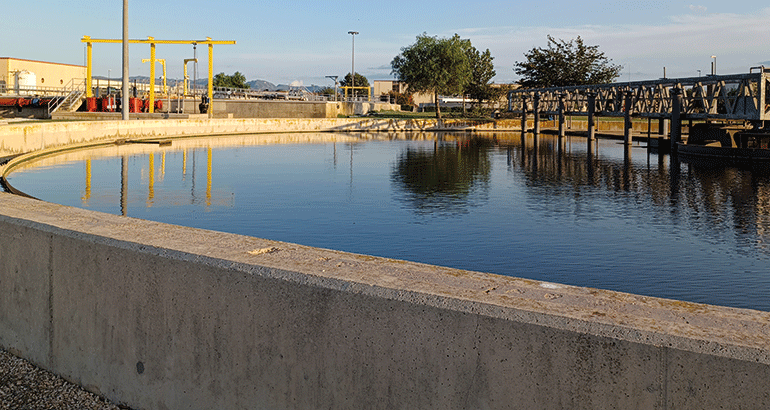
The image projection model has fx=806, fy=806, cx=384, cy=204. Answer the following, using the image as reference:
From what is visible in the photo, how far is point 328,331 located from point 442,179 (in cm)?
2335

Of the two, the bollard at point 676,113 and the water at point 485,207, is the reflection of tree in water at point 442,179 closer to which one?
the water at point 485,207

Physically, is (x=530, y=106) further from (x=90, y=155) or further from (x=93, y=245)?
(x=93, y=245)

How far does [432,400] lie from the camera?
3648 millimetres

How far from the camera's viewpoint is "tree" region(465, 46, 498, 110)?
99750 mm

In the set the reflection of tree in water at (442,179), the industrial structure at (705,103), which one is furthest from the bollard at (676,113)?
the reflection of tree in water at (442,179)

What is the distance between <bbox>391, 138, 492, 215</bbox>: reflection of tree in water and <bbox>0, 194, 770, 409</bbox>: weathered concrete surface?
44.9ft

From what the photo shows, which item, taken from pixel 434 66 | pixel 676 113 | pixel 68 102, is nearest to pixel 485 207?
pixel 676 113

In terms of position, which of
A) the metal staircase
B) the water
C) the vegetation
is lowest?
the water

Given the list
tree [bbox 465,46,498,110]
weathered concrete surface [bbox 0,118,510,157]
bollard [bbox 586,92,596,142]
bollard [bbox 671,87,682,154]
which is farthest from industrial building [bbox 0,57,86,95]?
bollard [bbox 671,87,682,154]

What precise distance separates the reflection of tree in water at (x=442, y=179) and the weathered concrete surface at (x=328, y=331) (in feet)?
44.9

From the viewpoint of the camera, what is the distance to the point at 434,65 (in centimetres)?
8356

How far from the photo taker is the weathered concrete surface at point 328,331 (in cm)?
313

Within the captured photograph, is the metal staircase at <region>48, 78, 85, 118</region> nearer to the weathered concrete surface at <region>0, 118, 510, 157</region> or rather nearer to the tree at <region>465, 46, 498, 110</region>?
the weathered concrete surface at <region>0, 118, 510, 157</region>

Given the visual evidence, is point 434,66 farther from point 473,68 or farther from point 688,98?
point 688,98
